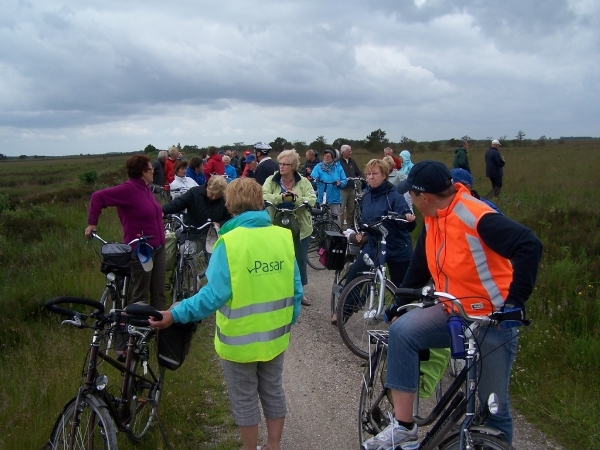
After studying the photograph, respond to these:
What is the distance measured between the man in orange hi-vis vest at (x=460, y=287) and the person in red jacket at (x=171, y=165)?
469 inches

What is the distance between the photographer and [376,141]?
167 feet

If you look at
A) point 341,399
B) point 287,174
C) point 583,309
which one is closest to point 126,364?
point 341,399

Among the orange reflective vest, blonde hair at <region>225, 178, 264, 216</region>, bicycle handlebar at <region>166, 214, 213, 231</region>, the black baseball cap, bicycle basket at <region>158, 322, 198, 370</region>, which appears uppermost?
the black baseball cap

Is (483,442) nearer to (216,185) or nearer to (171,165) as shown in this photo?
(216,185)

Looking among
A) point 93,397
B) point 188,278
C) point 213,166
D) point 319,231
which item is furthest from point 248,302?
point 213,166

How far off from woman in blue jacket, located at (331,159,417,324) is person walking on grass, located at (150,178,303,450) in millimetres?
2588

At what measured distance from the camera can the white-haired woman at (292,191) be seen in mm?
6957

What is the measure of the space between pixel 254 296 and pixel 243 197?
0.62 metres

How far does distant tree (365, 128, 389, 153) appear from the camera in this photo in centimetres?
4969

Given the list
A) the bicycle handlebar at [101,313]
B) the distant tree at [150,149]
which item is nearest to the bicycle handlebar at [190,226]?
the bicycle handlebar at [101,313]

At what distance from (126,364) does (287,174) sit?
157 inches

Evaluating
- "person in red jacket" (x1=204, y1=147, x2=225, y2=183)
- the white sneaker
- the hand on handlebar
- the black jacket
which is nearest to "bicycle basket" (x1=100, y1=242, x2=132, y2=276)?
the hand on handlebar

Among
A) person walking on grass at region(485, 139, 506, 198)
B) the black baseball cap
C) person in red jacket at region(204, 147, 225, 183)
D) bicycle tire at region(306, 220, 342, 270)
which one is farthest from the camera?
person walking on grass at region(485, 139, 506, 198)

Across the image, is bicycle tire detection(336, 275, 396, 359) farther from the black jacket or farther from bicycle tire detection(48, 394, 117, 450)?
bicycle tire detection(48, 394, 117, 450)
